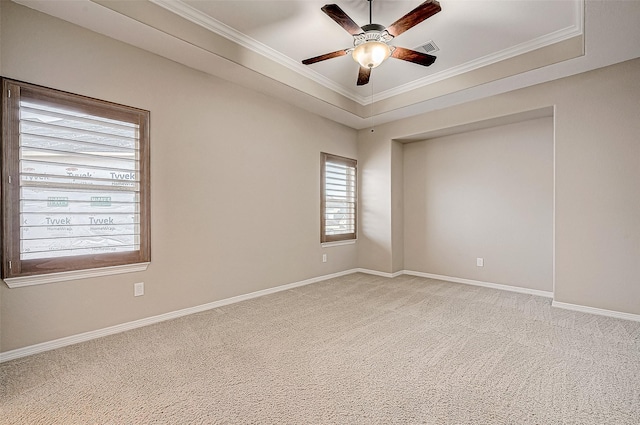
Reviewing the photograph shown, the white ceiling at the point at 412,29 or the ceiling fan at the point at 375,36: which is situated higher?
the white ceiling at the point at 412,29

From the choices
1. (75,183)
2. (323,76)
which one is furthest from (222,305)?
(323,76)

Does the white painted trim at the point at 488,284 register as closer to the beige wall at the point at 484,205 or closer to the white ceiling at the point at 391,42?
the beige wall at the point at 484,205

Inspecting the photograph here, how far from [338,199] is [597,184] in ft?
11.2

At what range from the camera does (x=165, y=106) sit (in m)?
3.16

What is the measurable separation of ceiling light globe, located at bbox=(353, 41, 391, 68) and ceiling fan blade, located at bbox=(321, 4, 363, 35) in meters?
0.14

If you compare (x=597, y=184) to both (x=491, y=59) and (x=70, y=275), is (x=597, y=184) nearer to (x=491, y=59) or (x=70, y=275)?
(x=491, y=59)

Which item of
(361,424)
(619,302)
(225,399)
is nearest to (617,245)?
(619,302)

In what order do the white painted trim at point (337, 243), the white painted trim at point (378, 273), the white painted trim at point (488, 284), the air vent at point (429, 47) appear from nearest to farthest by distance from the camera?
the air vent at point (429, 47) → the white painted trim at point (488, 284) → the white painted trim at point (337, 243) → the white painted trim at point (378, 273)

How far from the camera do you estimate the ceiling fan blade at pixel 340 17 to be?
2277 millimetres

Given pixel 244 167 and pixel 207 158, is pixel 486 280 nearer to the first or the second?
pixel 244 167

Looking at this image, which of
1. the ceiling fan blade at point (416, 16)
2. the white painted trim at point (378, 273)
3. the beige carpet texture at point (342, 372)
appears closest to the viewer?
the beige carpet texture at point (342, 372)

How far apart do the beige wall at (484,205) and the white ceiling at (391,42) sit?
0.89 metres

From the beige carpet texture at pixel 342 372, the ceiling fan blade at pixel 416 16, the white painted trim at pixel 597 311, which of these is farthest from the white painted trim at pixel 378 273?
the ceiling fan blade at pixel 416 16

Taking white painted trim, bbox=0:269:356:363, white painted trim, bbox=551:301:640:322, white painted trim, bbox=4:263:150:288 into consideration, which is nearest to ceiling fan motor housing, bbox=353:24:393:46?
white painted trim, bbox=4:263:150:288
